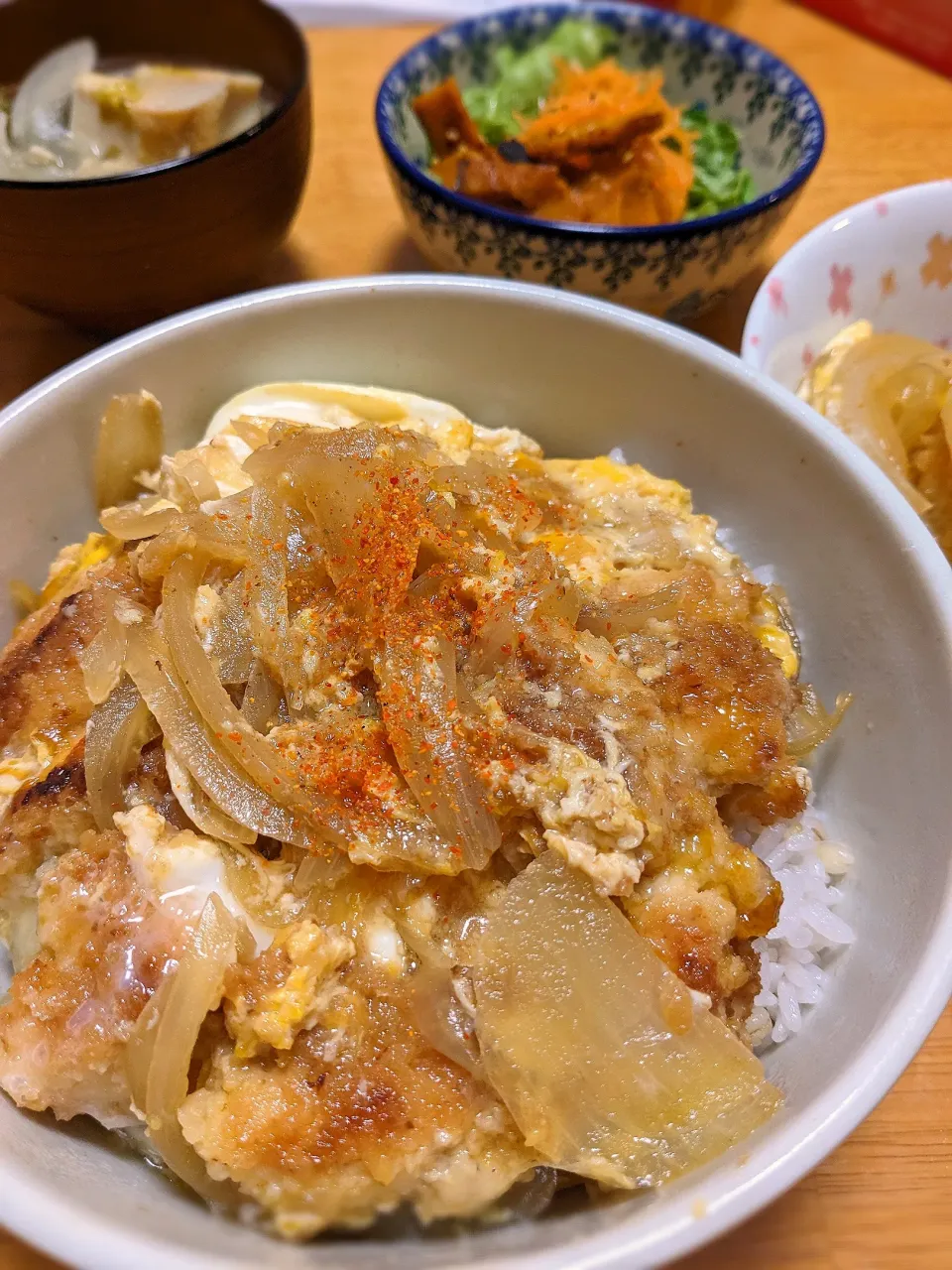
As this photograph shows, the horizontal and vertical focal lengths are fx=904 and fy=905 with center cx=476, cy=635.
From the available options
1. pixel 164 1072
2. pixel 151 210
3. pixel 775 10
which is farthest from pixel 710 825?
pixel 775 10

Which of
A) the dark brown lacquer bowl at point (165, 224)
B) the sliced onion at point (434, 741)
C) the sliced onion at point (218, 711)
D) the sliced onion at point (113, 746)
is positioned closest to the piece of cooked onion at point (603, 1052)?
the sliced onion at point (434, 741)

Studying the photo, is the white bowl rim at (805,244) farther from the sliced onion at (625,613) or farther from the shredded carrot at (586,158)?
the sliced onion at (625,613)

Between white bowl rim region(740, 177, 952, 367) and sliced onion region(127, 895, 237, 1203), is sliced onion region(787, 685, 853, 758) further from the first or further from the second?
sliced onion region(127, 895, 237, 1203)

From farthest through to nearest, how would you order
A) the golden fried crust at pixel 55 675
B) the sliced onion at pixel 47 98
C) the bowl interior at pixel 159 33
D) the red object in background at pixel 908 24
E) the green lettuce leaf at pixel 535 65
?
the red object in background at pixel 908 24 → the green lettuce leaf at pixel 535 65 → the bowl interior at pixel 159 33 → the sliced onion at pixel 47 98 → the golden fried crust at pixel 55 675

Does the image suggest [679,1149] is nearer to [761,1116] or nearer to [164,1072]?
[761,1116]

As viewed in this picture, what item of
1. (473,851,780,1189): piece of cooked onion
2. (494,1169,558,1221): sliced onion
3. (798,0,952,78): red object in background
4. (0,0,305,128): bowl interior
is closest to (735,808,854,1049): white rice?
(473,851,780,1189): piece of cooked onion

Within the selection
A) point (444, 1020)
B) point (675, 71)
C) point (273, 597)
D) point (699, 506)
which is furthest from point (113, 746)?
point (675, 71)
